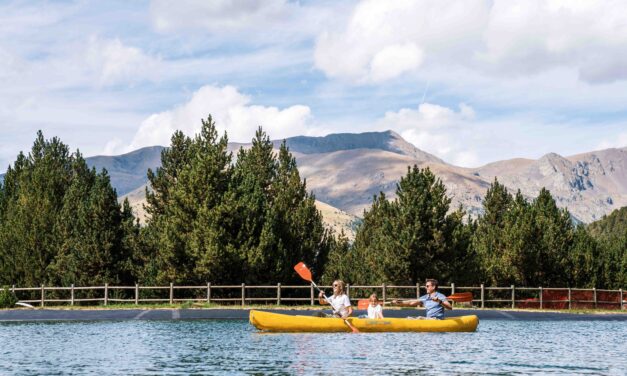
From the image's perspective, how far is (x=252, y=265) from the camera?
5094 cm

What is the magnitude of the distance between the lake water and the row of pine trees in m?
14.3

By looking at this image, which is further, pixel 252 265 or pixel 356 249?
pixel 356 249

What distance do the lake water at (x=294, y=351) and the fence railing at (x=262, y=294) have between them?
12.0 metres

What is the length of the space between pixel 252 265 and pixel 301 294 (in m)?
6.22

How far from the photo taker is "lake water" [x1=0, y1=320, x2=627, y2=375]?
22188mm

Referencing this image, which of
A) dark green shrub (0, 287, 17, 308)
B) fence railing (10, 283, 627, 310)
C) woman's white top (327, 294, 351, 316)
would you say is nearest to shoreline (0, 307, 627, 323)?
dark green shrub (0, 287, 17, 308)

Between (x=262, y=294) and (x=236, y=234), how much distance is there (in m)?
4.39

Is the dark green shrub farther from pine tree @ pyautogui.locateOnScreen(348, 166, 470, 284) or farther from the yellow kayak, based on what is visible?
pine tree @ pyautogui.locateOnScreen(348, 166, 470, 284)

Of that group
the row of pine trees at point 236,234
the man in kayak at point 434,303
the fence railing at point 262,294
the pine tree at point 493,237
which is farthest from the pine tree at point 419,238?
the man in kayak at point 434,303

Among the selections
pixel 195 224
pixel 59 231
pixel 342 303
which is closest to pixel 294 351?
pixel 342 303

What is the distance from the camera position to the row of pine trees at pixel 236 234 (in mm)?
51938

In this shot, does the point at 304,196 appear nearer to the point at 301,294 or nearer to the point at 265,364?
the point at 301,294

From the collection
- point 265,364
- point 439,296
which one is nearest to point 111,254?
point 439,296

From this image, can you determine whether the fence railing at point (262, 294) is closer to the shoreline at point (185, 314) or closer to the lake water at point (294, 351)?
the shoreline at point (185, 314)
